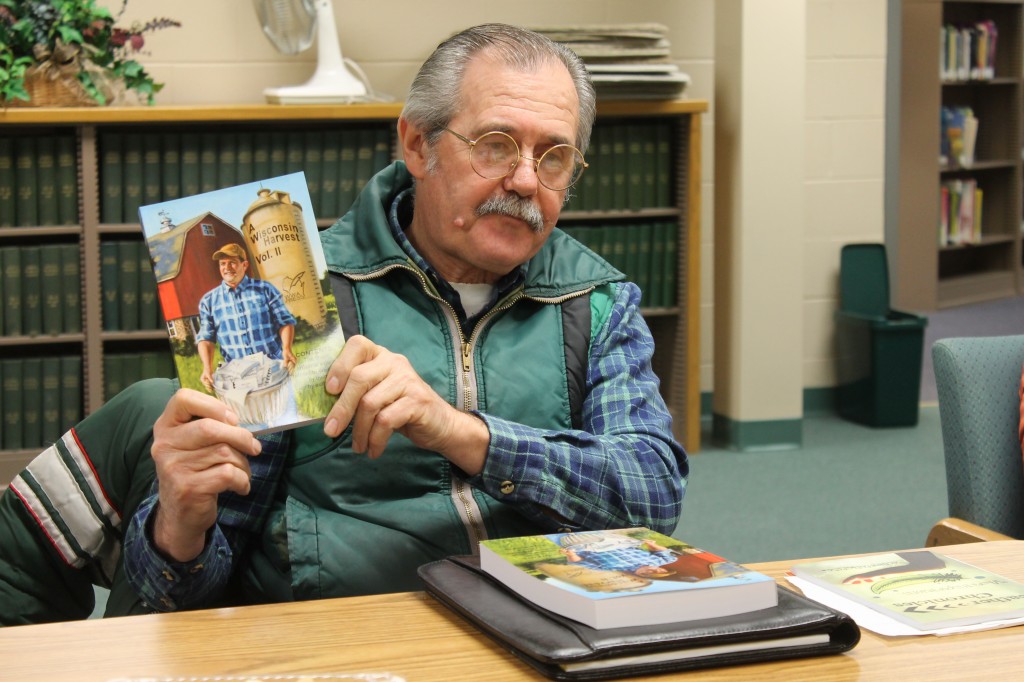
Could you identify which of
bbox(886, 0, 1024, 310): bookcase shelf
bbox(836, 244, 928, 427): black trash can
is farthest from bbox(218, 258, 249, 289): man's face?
bbox(886, 0, 1024, 310): bookcase shelf

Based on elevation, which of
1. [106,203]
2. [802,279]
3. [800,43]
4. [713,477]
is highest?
[800,43]

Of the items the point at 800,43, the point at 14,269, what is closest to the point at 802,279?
the point at 800,43

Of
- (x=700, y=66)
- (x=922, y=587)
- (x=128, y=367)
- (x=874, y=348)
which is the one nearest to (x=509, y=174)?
(x=922, y=587)

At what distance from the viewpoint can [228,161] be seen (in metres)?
4.06

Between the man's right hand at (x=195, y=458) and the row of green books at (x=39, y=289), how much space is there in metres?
2.88

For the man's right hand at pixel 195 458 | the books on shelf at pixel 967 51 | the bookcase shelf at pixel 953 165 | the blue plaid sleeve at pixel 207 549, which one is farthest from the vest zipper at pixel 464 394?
the books on shelf at pixel 967 51

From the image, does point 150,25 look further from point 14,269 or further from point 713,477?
point 713,477

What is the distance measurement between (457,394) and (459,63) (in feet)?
1.48

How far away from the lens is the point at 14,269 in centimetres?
396

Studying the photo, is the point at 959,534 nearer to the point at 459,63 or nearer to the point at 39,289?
the point at 459,63

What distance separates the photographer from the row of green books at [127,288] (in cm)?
401

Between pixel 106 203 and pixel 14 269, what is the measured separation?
363 mm

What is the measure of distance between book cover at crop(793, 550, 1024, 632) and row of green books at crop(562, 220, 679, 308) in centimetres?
310

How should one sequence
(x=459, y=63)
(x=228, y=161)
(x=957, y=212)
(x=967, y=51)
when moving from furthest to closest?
1. (x=957, y=212)
2. (x=967, y=51)
3. (x=228, y=161)
4. (x=459, y=63)
